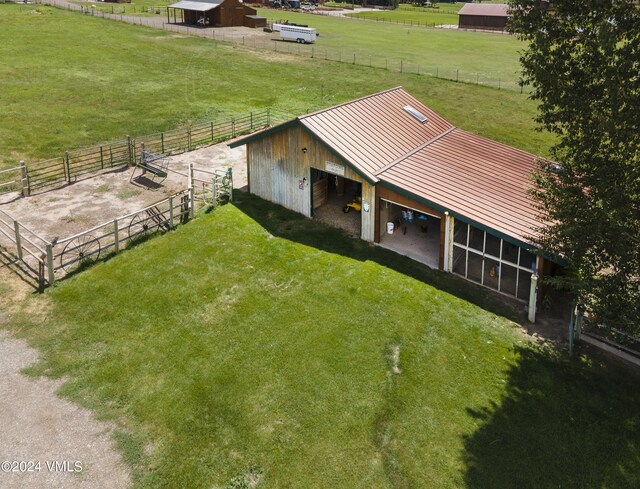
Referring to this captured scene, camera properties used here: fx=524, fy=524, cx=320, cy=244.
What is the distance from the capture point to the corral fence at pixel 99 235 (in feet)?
72.4

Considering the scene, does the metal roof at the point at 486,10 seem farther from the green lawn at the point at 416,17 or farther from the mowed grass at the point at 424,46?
the green lawn at the point at 416,17

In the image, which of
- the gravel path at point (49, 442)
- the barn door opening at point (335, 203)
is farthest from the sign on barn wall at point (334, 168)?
the gravel path at point (49, 442)

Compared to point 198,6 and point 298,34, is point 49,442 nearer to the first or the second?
point 298,34

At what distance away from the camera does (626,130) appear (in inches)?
551

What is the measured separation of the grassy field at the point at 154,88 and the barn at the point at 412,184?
55.1 ft

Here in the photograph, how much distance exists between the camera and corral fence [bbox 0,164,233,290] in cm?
2206

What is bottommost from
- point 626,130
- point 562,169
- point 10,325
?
point 10,325

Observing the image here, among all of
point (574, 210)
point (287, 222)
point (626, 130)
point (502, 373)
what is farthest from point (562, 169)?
point (287, 222)

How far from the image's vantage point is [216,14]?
87.1m

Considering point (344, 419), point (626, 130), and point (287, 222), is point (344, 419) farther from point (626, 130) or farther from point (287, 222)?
point (287, 222)

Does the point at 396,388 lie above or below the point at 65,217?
below

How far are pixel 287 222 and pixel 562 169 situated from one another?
45.5ft

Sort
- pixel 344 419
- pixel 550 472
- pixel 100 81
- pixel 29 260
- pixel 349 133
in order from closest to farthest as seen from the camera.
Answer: pixel 550 472, pixel 344 419, pixel 29 260, pixel 349 133, pixel 100 81

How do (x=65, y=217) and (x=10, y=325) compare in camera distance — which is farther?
(x=65, y=217)
